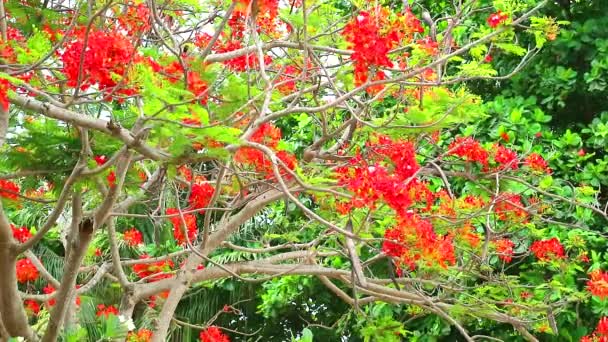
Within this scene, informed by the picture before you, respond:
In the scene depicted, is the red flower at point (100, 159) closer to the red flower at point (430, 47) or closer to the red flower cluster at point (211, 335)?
the red flower at point (430, 47)

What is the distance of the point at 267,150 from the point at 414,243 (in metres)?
1.31

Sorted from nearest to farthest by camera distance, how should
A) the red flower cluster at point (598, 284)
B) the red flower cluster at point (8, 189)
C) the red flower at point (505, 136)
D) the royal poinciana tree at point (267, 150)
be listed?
1. the royal poinciana tree at point (267, 150)
2. the red flower cluster at point (8, 189)
3. the red flower cluster at point (598, 284)
4. the red flower at point (505, 136)

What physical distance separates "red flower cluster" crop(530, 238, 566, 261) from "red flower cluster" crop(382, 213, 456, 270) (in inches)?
64.1

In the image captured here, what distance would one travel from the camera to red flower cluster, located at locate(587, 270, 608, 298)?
5.99 m

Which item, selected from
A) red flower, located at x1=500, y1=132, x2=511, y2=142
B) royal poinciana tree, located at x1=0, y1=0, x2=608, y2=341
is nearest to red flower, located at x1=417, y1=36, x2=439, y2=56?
royal poinciana tree, located at x1=0, y1=0, x2=608, y2=341

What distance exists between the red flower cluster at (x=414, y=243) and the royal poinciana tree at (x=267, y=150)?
1 centimetres

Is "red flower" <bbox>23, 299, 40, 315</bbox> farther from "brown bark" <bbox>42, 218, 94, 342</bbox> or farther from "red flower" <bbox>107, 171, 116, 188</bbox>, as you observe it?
"red flower" <bbox>107, 171, 116, 188</bbox>

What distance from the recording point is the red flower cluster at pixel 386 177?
421 centimetres

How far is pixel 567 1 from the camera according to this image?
301 inches

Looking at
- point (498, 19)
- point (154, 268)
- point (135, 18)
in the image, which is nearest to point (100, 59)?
point (135, 18)

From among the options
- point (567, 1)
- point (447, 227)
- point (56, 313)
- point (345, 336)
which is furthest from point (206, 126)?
point (345, 336)

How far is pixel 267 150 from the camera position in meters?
3.80

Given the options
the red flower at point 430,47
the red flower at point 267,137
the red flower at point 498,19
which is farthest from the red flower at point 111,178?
the red flower at point 498,19

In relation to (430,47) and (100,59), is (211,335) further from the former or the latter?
(100,59)
